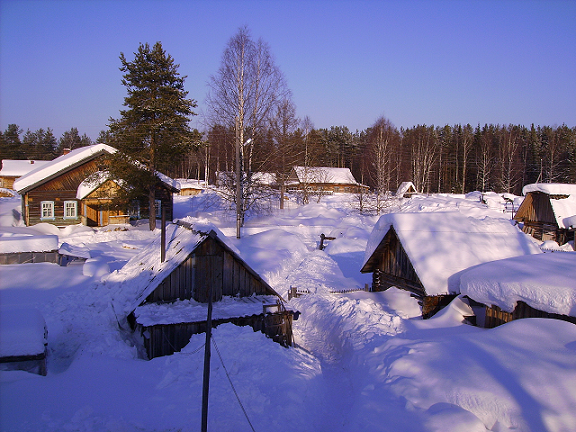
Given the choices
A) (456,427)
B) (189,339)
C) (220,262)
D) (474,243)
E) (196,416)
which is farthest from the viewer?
(474,243)

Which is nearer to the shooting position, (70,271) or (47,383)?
(47,383)

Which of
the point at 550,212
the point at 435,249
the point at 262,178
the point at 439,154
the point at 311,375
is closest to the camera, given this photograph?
the point at 311,375

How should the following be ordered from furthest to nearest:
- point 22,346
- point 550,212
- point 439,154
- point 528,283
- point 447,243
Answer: point 439,154 → point 550,212 → point 447,243 → point 528,283 → point 22,346

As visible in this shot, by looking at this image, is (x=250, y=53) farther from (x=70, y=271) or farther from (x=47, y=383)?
(x=47, y=383)

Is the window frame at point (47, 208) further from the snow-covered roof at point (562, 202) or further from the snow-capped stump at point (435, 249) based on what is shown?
the snow-covered roof at point (562, 202)

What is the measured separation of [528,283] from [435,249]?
379 centimetres

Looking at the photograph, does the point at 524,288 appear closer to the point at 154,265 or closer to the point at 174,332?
the point at 174,332

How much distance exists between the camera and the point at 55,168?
26.3 metres

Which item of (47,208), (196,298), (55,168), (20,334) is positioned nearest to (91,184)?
(55,168)

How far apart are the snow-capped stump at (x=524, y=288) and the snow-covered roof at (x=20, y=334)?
9.72 meters

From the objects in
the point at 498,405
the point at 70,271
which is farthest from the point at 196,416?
the point at 70,271

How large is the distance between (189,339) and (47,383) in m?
3.05

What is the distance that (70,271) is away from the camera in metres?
13.5

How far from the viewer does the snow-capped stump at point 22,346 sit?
→ 6629mm
